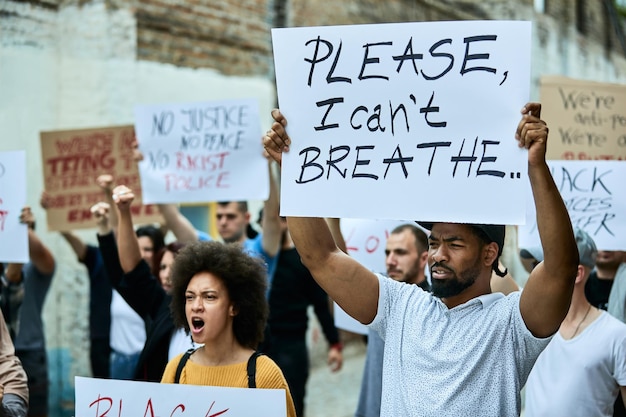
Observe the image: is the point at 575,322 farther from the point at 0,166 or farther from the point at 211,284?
the point at 0,166

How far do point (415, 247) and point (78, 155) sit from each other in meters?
2.86

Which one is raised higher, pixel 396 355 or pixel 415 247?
pixel 415 247

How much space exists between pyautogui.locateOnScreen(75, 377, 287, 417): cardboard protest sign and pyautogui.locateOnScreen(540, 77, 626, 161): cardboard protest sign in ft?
10.6

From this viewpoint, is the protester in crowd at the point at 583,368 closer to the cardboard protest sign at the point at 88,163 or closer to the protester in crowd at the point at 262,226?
the protester in crowd at the point at 262,226

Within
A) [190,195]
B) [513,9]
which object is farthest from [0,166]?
[513,9]

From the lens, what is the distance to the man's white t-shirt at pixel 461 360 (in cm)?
299

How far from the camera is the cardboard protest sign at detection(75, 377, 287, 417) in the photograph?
3223 millimetres

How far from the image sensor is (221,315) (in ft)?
12.4

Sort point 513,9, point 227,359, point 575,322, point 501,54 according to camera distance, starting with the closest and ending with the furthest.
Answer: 1. point 501,54
2. point 227,359
3. point 575,322
4. point 513,9

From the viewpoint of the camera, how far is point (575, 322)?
437 centimetres

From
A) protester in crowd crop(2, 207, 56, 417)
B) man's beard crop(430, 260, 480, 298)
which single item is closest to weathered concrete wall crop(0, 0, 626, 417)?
protester in crowd crop(2, 207, 56, 417)

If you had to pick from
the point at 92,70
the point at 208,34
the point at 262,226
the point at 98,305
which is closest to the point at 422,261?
the point at 262,226

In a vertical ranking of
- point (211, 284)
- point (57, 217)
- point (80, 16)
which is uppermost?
point (80, 16)

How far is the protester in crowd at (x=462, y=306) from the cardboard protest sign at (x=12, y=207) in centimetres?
217
